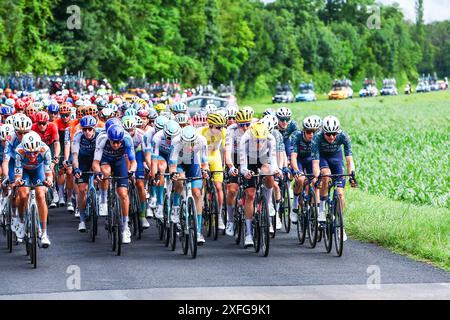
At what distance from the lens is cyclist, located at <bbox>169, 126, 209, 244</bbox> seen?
16547 millimetres

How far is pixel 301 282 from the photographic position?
1384 cm

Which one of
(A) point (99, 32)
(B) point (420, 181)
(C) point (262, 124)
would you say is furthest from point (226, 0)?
(C) point (262, 124)

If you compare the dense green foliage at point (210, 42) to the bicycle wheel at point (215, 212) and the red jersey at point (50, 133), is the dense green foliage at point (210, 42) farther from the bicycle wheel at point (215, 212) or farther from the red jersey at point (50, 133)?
the bicycle wheel at point (215, 212)

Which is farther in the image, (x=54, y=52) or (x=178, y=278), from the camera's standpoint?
(x=54, y=52)

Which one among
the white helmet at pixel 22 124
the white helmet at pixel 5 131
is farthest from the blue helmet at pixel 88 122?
the white helmet at pixel 22 124

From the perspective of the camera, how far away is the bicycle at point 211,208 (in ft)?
59.9

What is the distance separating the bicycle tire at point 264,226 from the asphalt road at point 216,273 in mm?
161

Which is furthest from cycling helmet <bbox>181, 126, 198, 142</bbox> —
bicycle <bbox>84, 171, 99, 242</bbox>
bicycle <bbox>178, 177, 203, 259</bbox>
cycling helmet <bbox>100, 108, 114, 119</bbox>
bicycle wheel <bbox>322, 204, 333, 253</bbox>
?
cycling helmet <bbox>100, 108, 114, 119</bbox>

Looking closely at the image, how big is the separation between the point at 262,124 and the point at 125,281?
13.1 ft

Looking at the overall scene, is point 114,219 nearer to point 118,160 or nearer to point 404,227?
point 118,160

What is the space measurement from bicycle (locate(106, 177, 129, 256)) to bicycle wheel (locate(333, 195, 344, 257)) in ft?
9.67

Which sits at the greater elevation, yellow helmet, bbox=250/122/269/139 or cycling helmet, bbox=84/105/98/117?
cycling helmet, bbox=84/105/98/117

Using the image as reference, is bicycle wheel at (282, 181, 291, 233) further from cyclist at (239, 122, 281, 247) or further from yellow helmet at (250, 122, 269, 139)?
yellow helmet at (250, 122, 269, 139)
